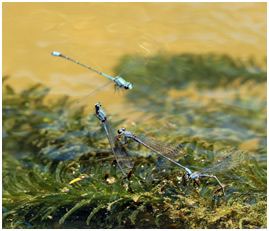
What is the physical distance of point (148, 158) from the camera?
296cm

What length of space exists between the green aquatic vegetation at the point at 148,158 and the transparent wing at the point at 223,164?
5 cm

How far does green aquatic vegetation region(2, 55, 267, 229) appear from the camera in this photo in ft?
8.18

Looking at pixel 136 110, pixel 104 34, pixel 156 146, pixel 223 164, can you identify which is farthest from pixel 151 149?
pixel 104 34

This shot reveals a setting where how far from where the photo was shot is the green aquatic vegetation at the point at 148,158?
249 cm

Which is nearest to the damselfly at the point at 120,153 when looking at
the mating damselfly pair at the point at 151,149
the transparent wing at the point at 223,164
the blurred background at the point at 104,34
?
the mating damselfly pair at the point at 151,149

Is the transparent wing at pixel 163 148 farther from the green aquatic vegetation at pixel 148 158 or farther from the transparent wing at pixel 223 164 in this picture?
the transparent wing at pixel 223 164

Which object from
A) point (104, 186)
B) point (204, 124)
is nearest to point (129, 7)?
point (204, 124)

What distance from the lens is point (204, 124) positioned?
3.83 meters

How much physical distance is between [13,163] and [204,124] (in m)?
1.97

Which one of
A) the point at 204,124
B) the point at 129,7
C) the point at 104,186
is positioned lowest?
the point at 104,186

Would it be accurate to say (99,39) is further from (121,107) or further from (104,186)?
(104,186)

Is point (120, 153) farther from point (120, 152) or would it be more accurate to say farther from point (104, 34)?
point (104, 34)

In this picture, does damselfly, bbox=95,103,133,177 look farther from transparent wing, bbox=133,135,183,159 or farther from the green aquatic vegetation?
transparent wing, bbox=133,135,183,159

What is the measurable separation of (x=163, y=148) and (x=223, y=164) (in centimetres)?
47
